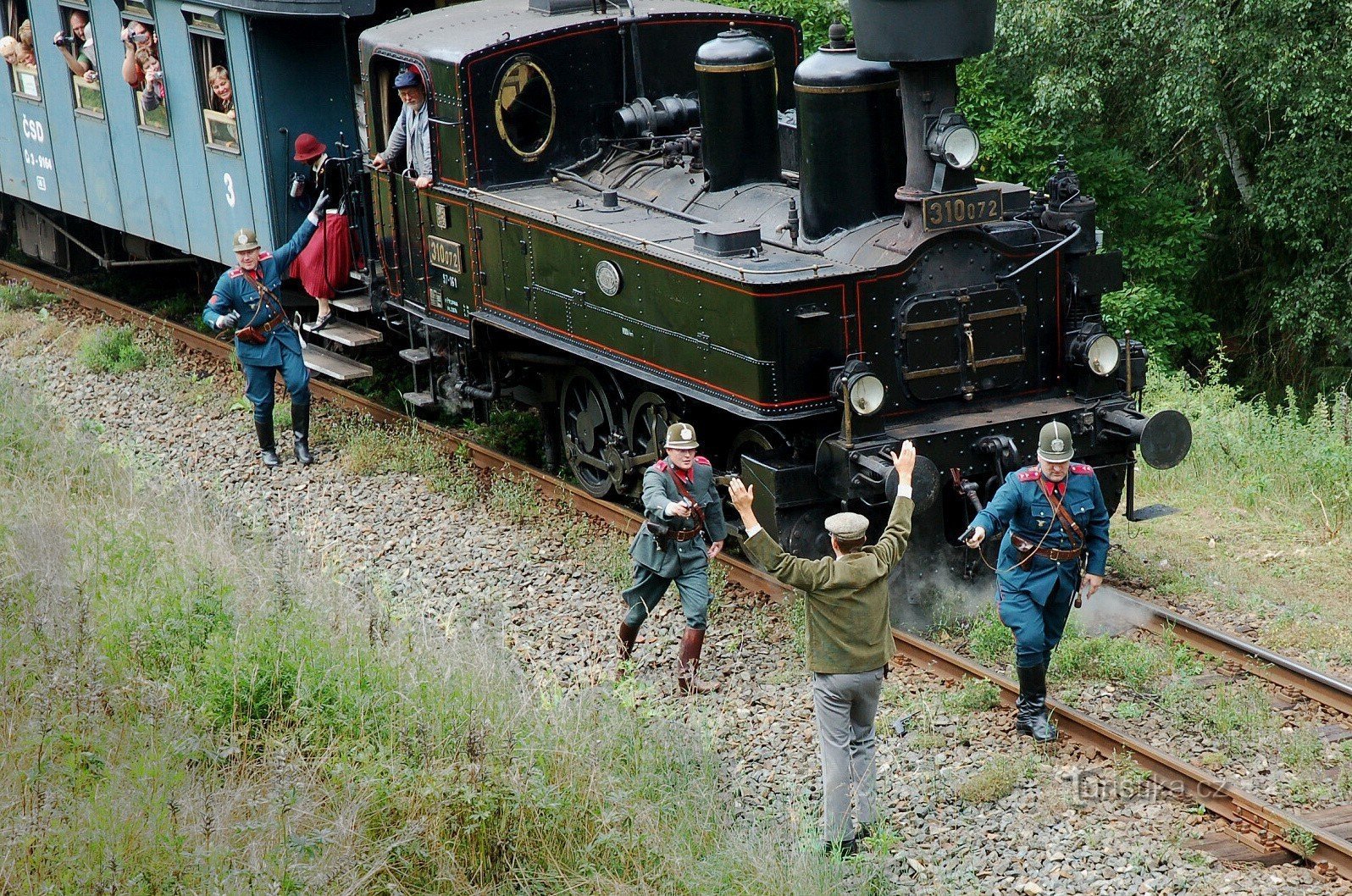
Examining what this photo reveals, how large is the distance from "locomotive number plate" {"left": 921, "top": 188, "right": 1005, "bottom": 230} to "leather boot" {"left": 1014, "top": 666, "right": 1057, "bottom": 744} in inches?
94.2

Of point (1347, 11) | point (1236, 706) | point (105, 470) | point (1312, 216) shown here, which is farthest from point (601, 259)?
point (1312, 216)

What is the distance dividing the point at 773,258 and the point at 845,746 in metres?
3.09

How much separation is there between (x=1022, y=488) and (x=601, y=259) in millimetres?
3115

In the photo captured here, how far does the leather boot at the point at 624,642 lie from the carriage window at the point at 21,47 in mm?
9679

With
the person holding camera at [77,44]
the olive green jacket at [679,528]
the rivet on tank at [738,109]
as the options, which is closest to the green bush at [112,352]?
the person holding camera at [77,44]

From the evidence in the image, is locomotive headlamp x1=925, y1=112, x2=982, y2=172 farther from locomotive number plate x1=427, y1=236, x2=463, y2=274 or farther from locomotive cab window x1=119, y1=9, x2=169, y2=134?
locomotive cab window x1=119, y1=9, x2=169, y2=134

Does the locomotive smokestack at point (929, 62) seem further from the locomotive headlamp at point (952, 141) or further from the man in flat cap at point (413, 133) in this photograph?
the man in flat cap at point (413, 133)

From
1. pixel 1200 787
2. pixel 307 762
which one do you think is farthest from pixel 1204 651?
pixel 307 762

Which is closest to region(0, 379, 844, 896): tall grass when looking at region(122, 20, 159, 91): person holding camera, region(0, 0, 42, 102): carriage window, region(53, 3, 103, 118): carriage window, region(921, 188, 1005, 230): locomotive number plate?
region(921, 188, 1005, 230): locomotive number plate

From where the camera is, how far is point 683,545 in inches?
295

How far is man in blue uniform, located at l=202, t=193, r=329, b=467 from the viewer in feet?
35.1

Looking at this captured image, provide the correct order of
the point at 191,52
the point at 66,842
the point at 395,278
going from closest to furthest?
the point at 66,842 → the point at 395,278 → the point at 191,52

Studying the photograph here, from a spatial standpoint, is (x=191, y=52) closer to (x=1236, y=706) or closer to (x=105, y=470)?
(x=105, y=470)

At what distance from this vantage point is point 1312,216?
→ 1561 centimetres
